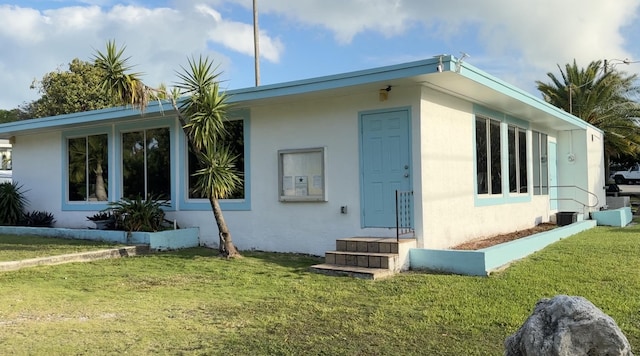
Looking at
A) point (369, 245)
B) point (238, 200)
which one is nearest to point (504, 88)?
point (369, 245)

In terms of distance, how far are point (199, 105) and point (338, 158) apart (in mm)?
2515

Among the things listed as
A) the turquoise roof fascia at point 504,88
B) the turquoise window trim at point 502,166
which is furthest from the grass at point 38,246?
the turquoise window trim at point 502,166

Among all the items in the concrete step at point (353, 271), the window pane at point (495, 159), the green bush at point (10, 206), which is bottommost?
the concrete step at point (353, 271)

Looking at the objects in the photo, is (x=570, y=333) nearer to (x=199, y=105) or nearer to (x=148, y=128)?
(x=199, y=105)

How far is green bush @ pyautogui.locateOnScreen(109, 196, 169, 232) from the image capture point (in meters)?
10.4

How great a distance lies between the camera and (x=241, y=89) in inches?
368

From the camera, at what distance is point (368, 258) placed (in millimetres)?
7527

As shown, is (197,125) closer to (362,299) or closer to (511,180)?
(362,299)

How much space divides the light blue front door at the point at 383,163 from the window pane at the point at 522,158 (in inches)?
209

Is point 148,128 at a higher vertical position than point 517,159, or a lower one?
higher

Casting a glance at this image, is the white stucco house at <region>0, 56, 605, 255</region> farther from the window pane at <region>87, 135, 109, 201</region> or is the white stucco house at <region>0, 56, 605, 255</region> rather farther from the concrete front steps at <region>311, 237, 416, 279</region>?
the concrete front steps at <region>311, 237, 416, 279</region>

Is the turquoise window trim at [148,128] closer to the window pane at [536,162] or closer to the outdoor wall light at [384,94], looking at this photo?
the outdoor wall light at [384,94]

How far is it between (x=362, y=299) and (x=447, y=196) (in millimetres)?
3760

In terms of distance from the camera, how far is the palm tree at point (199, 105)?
8336 mm
